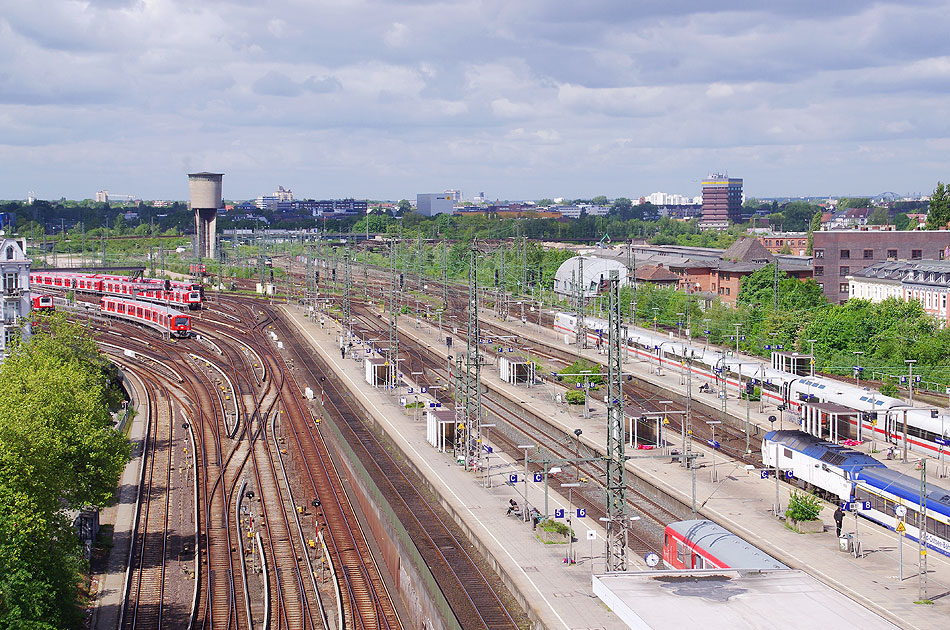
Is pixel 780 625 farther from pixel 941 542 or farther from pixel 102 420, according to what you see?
pixel 102 420

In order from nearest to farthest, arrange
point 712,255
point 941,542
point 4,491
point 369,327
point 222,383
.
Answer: point 4,491, point 941,542, point 222,383, point 369,327, point 712,255

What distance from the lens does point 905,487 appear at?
34.5m

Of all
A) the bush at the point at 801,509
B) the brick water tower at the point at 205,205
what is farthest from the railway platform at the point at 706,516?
the brick water tower at the point at 205,205

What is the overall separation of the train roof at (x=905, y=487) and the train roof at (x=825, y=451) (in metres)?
0.64

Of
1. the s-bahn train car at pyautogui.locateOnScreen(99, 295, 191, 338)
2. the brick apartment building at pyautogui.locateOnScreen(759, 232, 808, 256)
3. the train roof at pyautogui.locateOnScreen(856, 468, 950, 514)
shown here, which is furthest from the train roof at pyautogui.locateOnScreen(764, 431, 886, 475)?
the brick apartment building at pyautogui.locateOnScreen(759, 232, 808, 256)

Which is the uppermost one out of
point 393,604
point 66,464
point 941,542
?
point 66,464

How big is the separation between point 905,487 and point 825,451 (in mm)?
5068

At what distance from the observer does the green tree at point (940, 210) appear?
114m

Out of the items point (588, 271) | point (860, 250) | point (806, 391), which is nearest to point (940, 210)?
point (860, 250)

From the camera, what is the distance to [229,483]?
46.2m

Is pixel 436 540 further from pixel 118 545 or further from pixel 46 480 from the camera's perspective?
pixel 118 545

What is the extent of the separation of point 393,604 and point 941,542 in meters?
17.4

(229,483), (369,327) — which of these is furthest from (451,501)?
(369,327)

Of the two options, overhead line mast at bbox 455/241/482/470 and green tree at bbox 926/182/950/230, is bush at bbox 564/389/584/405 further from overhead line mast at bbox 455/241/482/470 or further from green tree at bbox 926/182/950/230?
green tree at bbox 926/182/950/230
